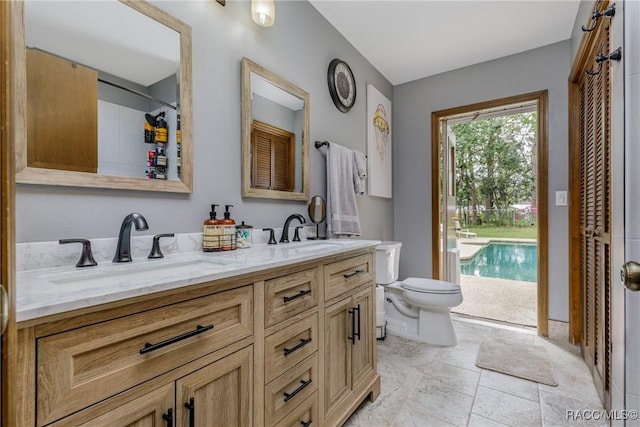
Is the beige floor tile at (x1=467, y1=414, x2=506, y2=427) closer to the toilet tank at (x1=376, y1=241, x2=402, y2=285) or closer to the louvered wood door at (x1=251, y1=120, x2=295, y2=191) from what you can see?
the toilet tank at (x1=376, y1=241, x2=402, y2=285)

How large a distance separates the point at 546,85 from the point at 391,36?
1349mm

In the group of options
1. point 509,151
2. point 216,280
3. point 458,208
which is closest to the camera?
point 216,280

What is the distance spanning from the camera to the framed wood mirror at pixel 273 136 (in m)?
1.53

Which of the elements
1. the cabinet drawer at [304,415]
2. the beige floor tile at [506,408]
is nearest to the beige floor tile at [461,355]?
the beige floor tile at [506,408]

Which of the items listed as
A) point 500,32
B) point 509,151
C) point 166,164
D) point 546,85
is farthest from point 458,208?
point 166,164

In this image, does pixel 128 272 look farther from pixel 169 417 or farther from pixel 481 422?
pixel 481 422

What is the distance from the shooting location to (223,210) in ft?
4.67

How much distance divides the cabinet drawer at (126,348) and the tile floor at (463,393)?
41.3 inches

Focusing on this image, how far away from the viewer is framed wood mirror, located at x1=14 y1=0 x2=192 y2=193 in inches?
35.4

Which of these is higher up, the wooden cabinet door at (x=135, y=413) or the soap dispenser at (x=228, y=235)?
the soap dispenser at (x=228, y=235)

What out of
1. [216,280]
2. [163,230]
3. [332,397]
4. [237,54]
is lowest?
[332,397]

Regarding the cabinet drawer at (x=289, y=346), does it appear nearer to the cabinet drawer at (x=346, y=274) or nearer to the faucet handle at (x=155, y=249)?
the cabinet drawer at (x=346, y=274)

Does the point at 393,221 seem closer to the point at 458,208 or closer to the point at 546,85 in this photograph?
the point at 458,208

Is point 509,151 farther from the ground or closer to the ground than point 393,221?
farther from the ground
